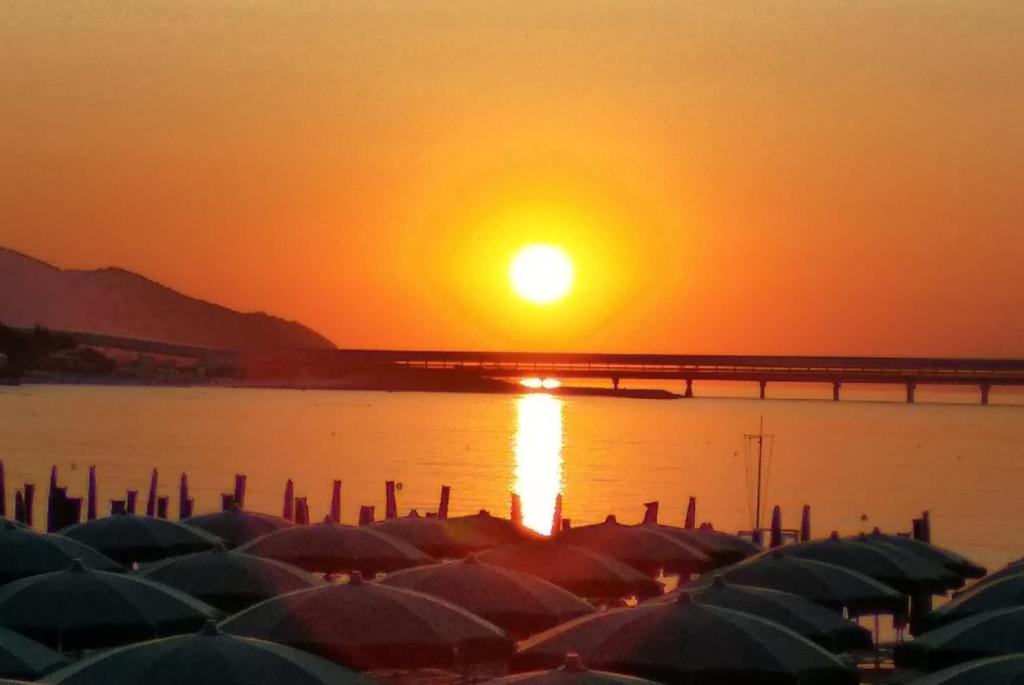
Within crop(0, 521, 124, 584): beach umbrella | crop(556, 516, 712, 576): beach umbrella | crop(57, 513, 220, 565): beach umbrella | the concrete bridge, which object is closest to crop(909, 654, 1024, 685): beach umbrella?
crop(0, 521, 124, 584): beach umbrella

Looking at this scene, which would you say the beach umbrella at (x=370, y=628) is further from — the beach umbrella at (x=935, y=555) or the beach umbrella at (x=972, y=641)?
the beach umbrella at (x=935, y=555)

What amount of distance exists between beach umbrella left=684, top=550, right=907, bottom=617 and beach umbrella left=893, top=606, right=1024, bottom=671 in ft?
13.6

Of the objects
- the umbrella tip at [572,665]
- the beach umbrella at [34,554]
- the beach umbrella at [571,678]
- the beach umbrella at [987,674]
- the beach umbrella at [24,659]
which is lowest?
the beach umbrella at [24,659]

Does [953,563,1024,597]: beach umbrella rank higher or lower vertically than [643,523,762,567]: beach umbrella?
higher

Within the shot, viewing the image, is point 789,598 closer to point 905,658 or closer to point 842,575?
point 905,658

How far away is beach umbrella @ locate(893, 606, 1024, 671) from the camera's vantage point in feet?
52.7

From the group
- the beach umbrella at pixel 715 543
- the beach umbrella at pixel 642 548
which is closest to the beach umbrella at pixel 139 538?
the beach umbrella at pixel 642 548

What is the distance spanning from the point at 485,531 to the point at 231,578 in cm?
847

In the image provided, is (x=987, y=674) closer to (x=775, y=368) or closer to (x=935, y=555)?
(x=935, y=555)

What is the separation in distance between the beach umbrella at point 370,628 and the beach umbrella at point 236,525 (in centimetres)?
1114

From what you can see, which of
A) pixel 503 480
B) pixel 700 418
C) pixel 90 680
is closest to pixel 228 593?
pixel 90 680

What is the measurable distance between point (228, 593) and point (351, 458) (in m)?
81.1

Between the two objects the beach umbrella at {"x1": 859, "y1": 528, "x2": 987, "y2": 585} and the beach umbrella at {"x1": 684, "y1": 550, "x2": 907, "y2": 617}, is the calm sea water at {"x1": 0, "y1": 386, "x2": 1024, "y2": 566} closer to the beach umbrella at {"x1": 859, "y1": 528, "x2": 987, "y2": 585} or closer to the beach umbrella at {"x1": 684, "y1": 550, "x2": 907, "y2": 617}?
the beach umbrella at {"x1": 859, "y1": 528, "x2": 987, "y2": 585}

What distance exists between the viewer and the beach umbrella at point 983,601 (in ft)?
63.1
